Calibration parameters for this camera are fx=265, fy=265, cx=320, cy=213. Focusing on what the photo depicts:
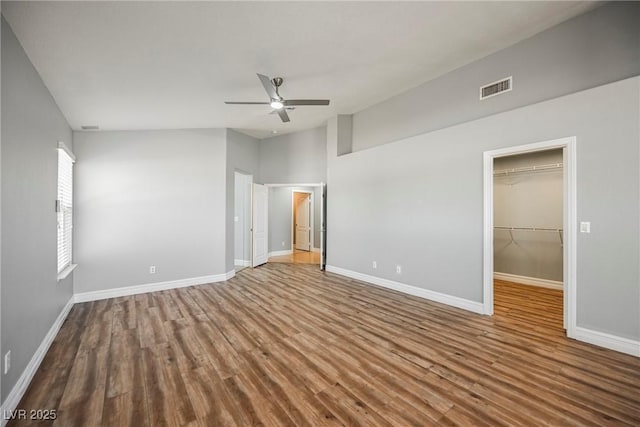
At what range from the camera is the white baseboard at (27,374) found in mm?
1843

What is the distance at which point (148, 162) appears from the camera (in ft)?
15.7

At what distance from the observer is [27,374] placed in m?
2.20

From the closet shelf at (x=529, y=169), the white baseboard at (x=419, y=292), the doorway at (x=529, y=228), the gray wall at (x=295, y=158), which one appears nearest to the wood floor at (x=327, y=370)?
the white baseboard at (x=419, y=292)

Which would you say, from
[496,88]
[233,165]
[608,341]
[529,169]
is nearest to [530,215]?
[529,169]

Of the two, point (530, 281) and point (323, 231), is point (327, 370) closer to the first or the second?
point (323, 231)

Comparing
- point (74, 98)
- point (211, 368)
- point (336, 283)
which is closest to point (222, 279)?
point (336, 283)

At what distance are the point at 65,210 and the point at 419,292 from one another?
17.8 feet

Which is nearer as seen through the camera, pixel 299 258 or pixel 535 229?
pixel 535 229

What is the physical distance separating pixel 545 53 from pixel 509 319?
10.6ft

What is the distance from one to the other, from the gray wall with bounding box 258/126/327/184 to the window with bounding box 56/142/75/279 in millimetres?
3653

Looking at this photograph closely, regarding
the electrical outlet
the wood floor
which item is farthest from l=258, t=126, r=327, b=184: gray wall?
the electrical outlet

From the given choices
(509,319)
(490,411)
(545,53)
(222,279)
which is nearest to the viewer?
(490,411)

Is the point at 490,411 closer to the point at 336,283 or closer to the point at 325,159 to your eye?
the point at 336,283

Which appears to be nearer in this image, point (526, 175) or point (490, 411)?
point (490, 411)
